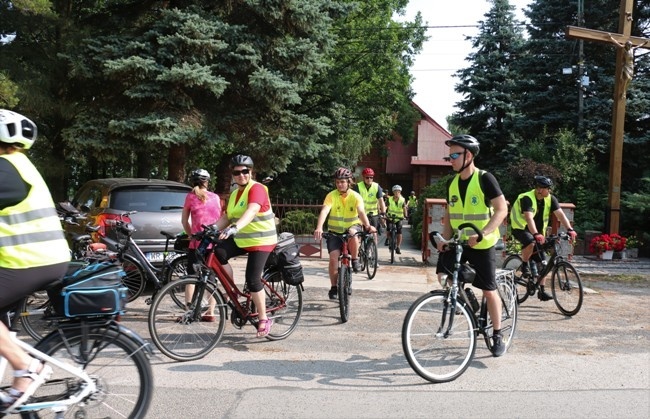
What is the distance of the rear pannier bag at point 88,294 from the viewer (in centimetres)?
344

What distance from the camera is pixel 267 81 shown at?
14.5m

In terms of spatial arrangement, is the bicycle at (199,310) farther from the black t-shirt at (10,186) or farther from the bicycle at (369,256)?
the bicycle at (369,256)

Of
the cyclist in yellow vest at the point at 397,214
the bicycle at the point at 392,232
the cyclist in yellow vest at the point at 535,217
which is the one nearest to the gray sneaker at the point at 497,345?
the cyclist in yellow vest at the point at 535,217

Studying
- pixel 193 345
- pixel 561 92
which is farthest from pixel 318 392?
pixel 561 92

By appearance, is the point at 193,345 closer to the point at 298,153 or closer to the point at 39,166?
the point at 298,153

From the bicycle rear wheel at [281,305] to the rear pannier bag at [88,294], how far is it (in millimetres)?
2669

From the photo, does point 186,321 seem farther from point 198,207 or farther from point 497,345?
point 497,345

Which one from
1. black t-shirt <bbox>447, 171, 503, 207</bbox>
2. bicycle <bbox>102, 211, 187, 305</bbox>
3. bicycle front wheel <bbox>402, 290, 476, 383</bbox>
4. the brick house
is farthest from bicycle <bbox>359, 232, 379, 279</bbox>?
the brick house

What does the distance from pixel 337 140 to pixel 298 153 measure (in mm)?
7284

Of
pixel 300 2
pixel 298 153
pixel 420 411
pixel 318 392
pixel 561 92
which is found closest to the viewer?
pixel 420 411

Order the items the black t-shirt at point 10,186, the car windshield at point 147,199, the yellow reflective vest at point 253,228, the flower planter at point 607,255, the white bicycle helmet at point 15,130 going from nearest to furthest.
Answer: the black t-shirt at point 10,186, the white bicycle helmet at point 15,130, the yellow reflective vest at point 253,228, the car windshield at point 147,199, the flower planter at point 607,255

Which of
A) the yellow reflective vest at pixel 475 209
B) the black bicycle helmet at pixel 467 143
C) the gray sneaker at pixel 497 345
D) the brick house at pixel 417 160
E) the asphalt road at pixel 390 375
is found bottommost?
the asphalt road at pixel 390 375

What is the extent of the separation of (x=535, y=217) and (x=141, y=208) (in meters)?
5.48

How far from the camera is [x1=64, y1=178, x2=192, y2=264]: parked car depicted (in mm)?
7988
